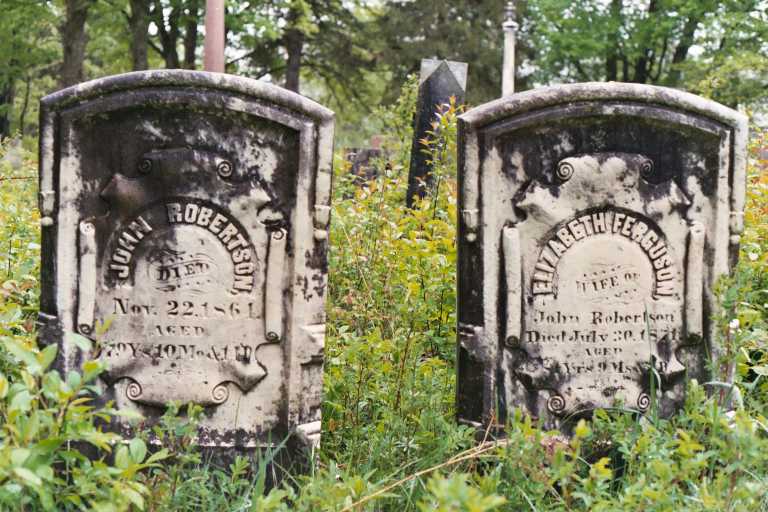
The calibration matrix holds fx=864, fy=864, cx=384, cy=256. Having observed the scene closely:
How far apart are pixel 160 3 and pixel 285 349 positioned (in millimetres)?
15598

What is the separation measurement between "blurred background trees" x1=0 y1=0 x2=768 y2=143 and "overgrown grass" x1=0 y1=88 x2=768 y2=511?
12.2 metres

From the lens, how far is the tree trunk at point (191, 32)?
17084 millimetres

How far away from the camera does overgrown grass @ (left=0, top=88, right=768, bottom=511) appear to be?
2.29 metres

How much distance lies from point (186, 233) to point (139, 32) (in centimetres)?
1374

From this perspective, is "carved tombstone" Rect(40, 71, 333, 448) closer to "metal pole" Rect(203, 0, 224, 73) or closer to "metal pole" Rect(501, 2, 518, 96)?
"metal pole" Rect(203, 0, 224, 73)

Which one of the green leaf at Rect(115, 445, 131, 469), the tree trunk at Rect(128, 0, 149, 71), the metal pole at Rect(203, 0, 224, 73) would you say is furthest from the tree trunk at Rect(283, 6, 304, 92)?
the green leaf at Rect(115, 445, 131, 469)

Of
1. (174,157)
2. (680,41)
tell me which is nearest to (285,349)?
(174,157)

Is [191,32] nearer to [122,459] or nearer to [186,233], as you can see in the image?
[186,233]

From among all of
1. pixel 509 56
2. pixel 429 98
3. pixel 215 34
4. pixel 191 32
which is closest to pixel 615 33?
pixel 509 56

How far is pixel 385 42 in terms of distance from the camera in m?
24.0

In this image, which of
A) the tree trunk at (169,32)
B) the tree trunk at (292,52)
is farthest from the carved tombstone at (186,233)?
the tree trunk at (292,52)

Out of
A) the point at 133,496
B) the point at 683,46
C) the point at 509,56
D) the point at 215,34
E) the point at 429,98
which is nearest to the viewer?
A: the point at 133,496

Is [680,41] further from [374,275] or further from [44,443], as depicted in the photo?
[44,443]

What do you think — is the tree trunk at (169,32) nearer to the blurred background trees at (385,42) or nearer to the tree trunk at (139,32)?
the blurred background trees at (385,42)
